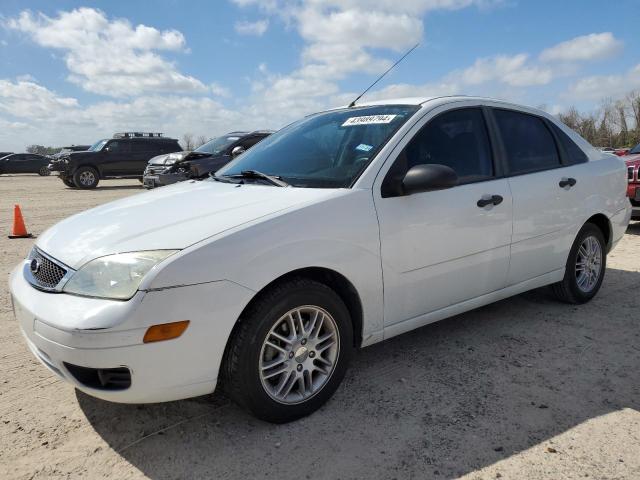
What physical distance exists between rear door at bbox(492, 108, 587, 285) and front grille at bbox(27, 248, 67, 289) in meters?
2.92

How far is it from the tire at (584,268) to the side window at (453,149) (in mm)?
1365

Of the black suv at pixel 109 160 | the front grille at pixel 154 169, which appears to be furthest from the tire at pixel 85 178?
the front grille at pixel 154 169

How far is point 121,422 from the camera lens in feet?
9.03

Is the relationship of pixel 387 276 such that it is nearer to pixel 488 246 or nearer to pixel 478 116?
pixel 488 246

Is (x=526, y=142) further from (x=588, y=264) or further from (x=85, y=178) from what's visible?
(x=85, y=178)

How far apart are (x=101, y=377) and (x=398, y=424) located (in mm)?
1495

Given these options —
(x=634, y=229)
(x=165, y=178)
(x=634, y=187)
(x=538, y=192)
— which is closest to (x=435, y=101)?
(x=538, y=192)

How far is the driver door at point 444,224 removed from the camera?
9.89 feet

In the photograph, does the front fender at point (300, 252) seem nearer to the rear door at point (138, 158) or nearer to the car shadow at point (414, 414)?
the car shadow at point (414, 414)

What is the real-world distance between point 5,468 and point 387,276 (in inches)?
83.3

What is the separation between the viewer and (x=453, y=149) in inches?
137

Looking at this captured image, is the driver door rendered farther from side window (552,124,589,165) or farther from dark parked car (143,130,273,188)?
dark parked car (143,130,273,188)

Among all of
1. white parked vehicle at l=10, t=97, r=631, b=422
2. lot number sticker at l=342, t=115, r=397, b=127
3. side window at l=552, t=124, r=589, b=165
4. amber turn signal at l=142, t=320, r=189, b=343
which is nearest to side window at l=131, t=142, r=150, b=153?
white parked vehicle at l=10, t=97, r=631, b=422

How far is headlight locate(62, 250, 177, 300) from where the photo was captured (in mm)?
2273
